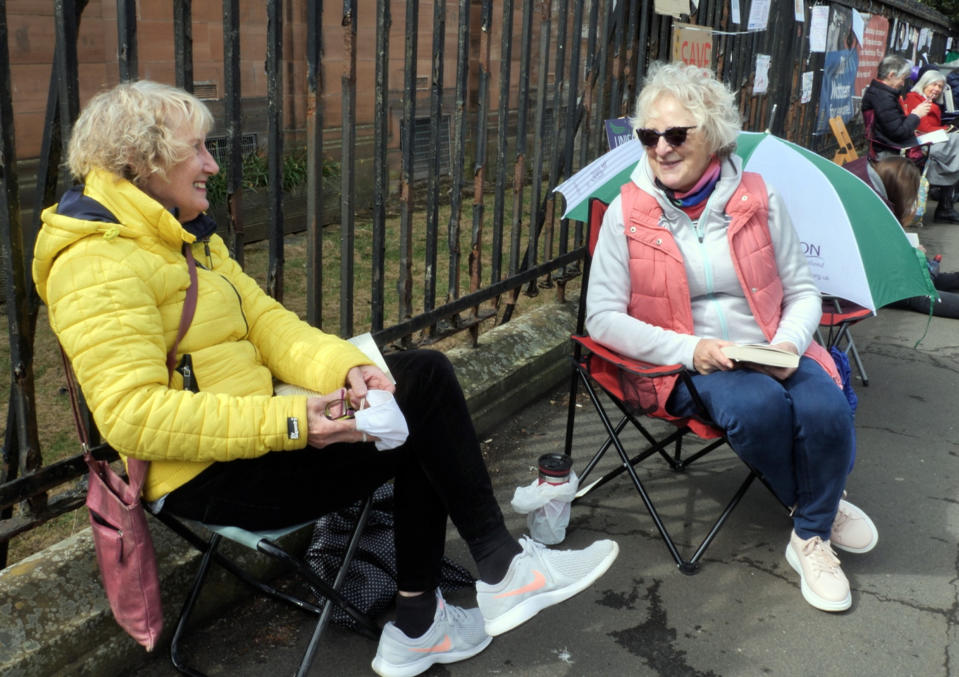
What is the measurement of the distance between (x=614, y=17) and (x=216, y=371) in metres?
3.28

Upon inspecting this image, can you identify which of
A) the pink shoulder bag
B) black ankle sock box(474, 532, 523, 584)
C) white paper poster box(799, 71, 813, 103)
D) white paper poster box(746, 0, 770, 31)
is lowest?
black ankle sock box(474, 532, 523, 584)

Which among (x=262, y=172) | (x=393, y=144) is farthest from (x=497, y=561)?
(x=393, y=144)

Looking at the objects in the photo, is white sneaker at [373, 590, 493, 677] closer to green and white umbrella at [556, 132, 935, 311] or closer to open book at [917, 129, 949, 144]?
green and white umbrella at [556, 132, 935, 311]

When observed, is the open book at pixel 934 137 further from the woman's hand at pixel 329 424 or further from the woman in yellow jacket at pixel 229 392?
the woman's hand at pixel 329 424

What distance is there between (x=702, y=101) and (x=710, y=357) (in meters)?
0.82

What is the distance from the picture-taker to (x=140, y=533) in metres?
2.02

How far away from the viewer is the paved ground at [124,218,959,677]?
2547mm

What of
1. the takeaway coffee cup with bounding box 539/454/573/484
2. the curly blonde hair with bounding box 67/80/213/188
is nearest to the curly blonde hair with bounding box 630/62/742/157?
the takeaway coffee cup with bounding box 539/454/573/484

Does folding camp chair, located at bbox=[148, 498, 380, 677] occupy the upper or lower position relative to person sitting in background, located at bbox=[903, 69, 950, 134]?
lower

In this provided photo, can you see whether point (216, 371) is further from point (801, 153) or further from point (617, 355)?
point (801, 153)

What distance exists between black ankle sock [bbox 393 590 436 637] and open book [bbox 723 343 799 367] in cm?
115

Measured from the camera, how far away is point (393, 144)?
7.95 meters

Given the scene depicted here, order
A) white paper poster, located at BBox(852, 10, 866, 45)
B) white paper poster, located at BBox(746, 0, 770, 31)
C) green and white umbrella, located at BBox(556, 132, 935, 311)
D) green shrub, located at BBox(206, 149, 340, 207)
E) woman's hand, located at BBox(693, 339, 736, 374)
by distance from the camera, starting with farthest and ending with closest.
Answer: white paper poster, located at BBox(852, 10, 866, 45) < green shrub, located at BBox(206, 149, 340, 207) < white paper poster, located at BBox(746, 0, 770, 31) < green and white umbrella, located at BBox(556, 132, 935, 311) < woman's hand, located at BBox(693, 339, 736, 374)

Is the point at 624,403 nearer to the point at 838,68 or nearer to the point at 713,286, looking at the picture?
the point at 713,286
